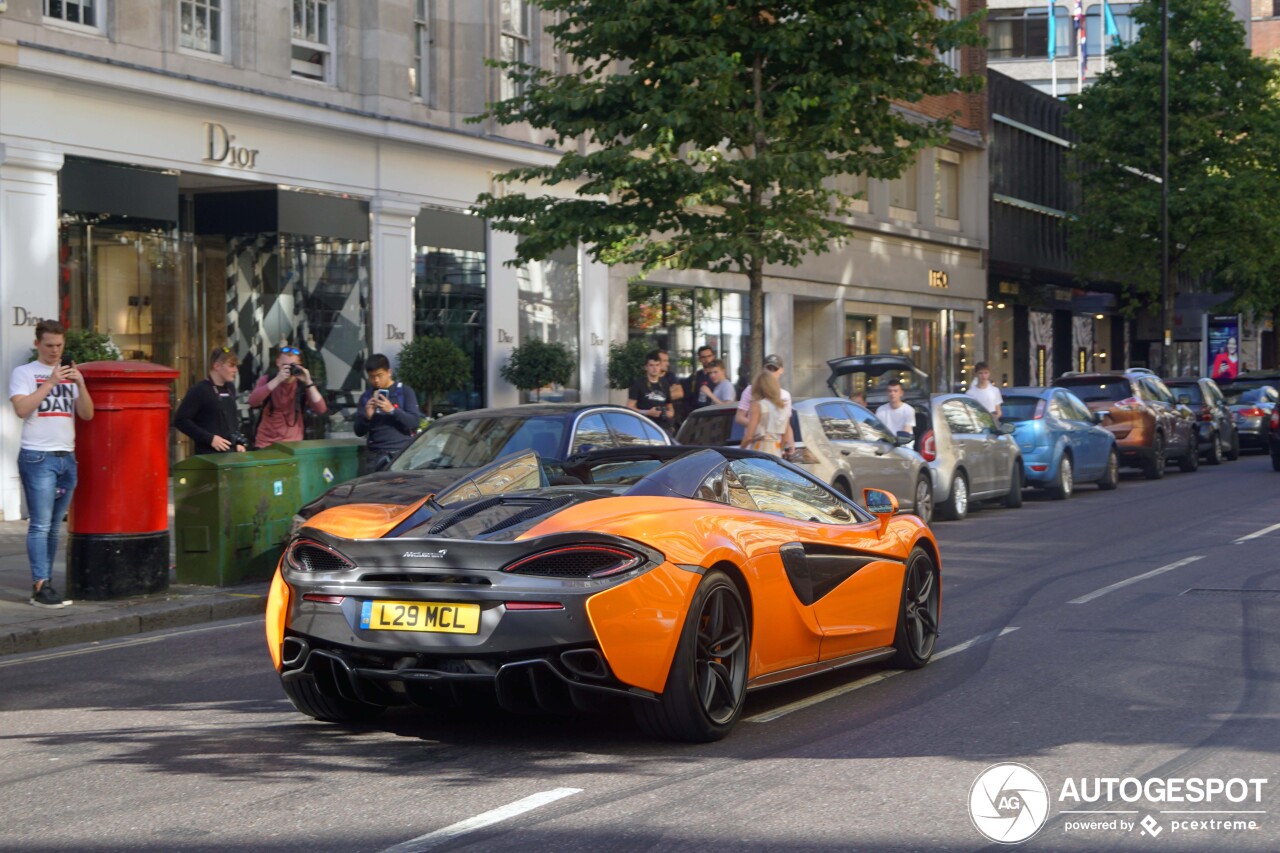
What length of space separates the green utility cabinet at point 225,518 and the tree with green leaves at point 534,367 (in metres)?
13.1

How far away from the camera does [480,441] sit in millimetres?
12180

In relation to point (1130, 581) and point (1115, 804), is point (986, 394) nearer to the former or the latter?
point (1130, 581)

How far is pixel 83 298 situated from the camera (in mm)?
19203

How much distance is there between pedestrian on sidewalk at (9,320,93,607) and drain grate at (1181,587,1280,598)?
26.6ft

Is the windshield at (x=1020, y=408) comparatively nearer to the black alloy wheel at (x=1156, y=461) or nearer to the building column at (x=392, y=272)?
the black alloy wheel at (x=1156, y=461)

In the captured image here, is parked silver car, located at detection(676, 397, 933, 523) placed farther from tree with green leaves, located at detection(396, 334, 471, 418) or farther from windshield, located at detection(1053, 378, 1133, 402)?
windshield, located at detection(1053, 378, 1133, 402)

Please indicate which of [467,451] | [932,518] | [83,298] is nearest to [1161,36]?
[932,518]

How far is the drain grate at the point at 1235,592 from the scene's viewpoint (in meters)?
11.9

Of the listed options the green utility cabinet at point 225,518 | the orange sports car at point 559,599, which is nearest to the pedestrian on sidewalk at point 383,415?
the green utility cabinet at point 225,518

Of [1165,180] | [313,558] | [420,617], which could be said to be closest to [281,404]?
[313,558]

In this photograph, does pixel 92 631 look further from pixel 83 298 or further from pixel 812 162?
pixel 812 162

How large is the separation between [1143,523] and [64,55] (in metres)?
13.1

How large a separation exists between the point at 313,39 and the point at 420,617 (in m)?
17.9

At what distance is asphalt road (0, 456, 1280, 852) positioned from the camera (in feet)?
18.1
